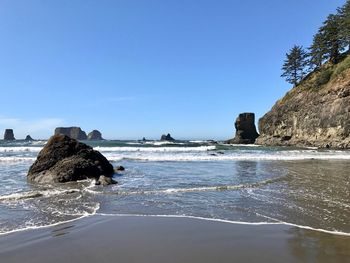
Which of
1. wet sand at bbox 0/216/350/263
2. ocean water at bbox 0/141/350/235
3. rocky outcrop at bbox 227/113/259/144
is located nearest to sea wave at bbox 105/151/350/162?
ocean water at bbox 0/141/350/235

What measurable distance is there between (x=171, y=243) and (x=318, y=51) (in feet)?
220

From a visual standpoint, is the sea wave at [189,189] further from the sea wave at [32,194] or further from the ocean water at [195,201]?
the sea wave at [32,194]

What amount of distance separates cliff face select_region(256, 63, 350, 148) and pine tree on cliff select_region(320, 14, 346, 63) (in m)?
6.75

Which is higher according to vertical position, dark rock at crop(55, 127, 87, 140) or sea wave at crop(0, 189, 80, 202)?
dark rock at crop(55, 127, 87, 140)

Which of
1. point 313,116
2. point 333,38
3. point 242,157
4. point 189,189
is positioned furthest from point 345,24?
point 189,189

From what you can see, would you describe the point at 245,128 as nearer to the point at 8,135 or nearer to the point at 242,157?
the point at 242,157

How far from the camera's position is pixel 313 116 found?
50.2 meters

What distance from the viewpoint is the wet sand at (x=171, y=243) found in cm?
521

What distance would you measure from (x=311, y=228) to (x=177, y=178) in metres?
9.05

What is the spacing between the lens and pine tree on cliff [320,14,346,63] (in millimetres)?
60053

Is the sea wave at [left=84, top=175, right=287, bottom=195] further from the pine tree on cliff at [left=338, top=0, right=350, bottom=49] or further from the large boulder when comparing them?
the pine tree on cliff at [left=338, top=0, right=350, bottom=49]

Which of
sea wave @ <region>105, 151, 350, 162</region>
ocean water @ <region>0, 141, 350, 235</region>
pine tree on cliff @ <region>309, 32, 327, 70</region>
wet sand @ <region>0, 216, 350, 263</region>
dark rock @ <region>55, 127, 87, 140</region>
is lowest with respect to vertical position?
wet sand @ <region>0, 216, 350, 263</region>

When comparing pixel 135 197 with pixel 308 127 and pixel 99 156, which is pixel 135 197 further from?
pixel 308 127

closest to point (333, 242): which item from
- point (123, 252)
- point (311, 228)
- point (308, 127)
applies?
point (311, 228)
